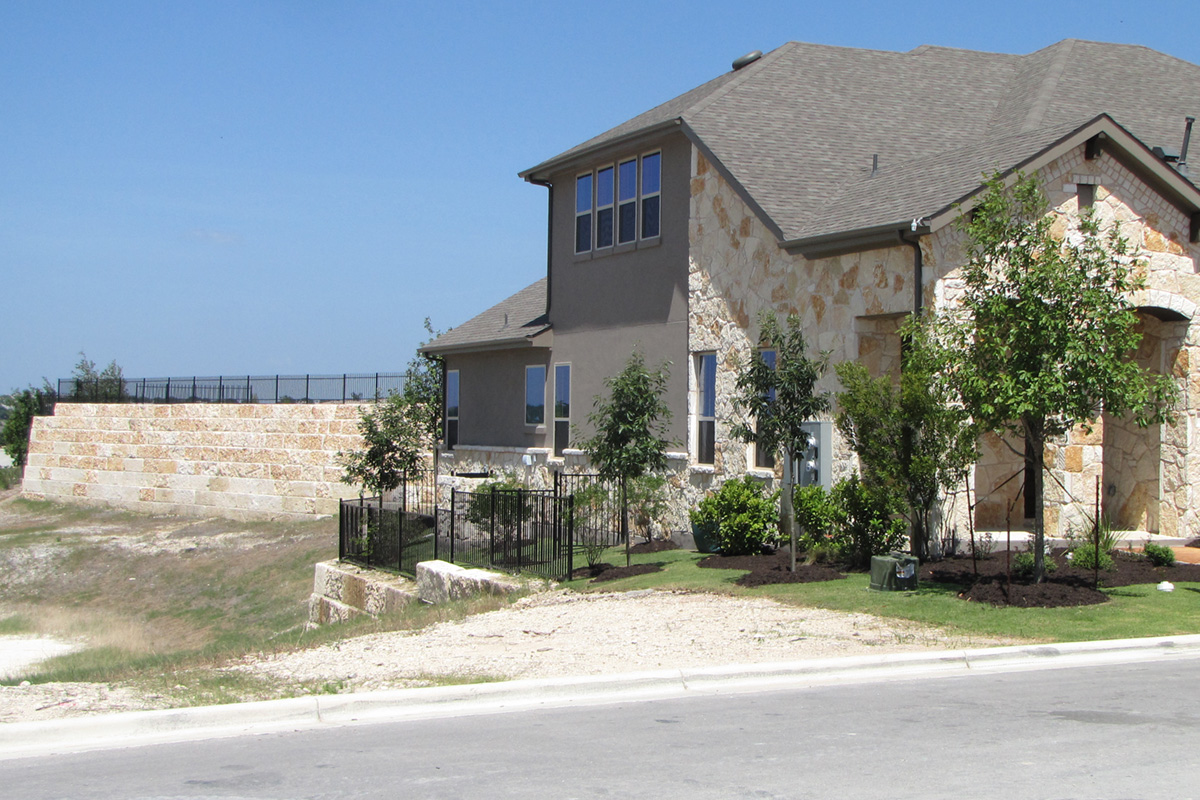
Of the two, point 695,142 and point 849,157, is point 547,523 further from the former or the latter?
point 849,157

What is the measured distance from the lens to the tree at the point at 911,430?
14.0m

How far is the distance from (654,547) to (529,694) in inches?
437

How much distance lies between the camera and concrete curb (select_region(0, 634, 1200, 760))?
26.8 ft

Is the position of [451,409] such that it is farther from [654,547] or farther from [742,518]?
[742,518]

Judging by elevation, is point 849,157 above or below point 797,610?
above

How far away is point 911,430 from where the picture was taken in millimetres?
14656

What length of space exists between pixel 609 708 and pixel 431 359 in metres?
22.3

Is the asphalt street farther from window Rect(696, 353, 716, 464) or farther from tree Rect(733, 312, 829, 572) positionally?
window Rect(696, 353, 716, 464)

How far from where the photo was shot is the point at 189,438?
35.8 metres

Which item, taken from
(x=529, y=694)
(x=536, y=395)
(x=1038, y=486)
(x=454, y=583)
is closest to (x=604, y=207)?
(x=536, y=395)

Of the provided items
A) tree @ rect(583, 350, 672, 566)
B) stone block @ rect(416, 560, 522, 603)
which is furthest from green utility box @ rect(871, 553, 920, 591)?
stone block @ rect(416, 560, 522, 603)

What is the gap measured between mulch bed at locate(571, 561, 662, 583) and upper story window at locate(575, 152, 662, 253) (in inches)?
294

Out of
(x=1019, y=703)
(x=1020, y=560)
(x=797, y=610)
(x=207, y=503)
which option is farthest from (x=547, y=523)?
(x=207, y=503)

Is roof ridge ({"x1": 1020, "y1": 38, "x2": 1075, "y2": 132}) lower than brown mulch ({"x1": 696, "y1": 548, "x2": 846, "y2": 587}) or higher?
higher
